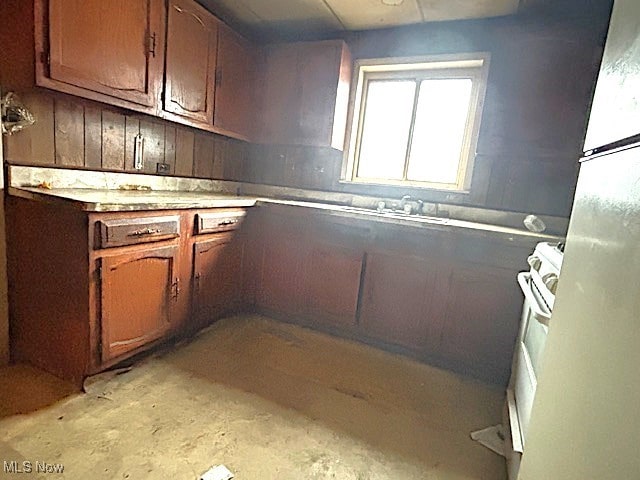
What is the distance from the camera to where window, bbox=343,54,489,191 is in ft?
8.31

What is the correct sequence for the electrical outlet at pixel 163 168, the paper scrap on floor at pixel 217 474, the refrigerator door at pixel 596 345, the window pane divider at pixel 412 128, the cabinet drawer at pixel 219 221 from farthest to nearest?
1. the window pane divider at pixel 412 128
2. the electrical outlet at pixel 163 168
3. the cabinet drawer at pixel 219 221
4. the paper scrap on floor at pixel 217 474
5. the refrigerator door at pixel 596 345

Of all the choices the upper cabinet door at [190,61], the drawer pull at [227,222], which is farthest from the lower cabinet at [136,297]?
the upper cabinet door at [190,61]

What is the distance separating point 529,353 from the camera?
4.45ft

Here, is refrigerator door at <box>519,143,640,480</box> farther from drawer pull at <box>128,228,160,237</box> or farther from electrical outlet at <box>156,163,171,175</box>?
electrical outlet at <box>156,163,171,175</box>

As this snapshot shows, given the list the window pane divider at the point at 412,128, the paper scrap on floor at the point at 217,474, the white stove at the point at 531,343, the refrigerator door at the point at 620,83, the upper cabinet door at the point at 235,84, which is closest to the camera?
the refrigerator door at the point at 620,83

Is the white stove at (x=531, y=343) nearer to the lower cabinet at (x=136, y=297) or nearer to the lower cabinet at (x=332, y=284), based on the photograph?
the lower cabinet at (x=332, y=284)

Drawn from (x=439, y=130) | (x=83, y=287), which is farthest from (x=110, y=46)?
(x=439, y=130)

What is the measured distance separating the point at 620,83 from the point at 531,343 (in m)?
0.98

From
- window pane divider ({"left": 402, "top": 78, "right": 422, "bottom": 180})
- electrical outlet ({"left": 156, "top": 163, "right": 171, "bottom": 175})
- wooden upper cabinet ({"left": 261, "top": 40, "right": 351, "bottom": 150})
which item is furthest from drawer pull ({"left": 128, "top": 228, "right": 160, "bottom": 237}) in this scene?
window pane divider ({"left": 402, "top": 78, "right": 422, "bottom": 180})

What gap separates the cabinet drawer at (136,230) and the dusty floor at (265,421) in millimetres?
672

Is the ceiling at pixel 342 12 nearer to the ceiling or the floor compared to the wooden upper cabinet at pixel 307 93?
nearer to the ceiling

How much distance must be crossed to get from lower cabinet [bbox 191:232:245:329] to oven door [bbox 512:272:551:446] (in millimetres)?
1671

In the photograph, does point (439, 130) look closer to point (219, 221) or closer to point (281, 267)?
point (281, 267)

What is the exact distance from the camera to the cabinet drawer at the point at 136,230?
154 cm
